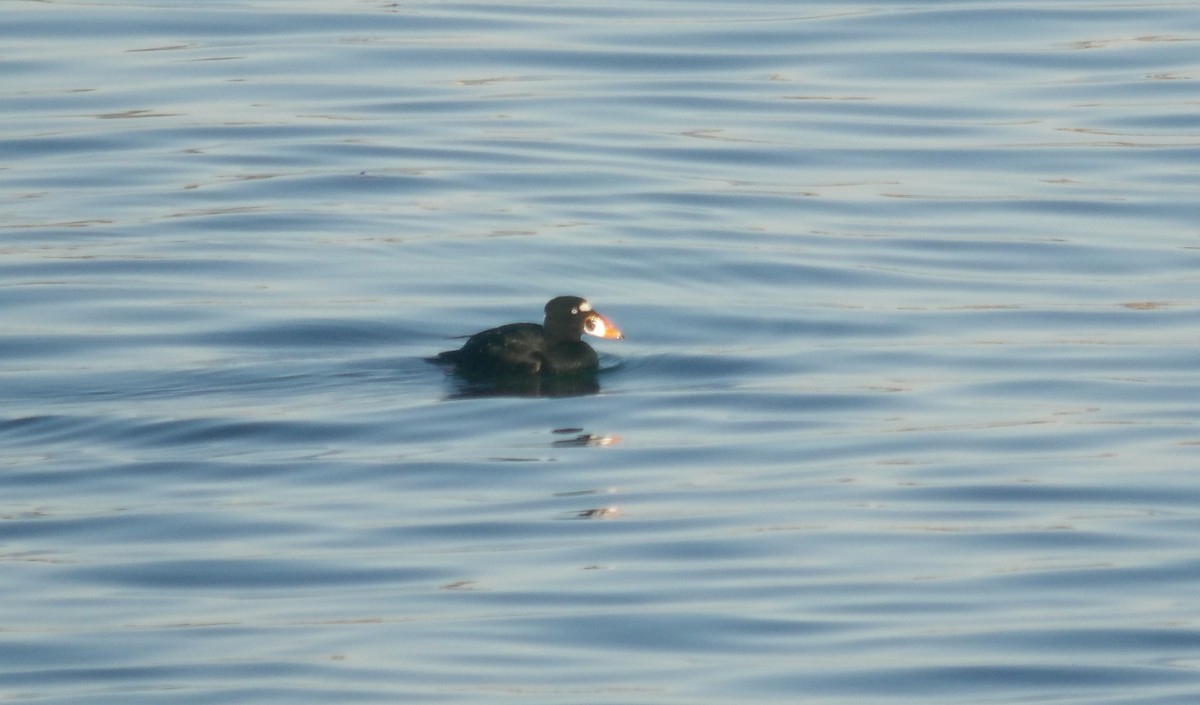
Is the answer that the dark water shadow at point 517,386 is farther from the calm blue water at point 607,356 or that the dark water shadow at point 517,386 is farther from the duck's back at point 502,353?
the calm blue water at point 607,356

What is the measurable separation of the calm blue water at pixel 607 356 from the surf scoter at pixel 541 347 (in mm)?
294

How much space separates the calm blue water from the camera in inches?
327

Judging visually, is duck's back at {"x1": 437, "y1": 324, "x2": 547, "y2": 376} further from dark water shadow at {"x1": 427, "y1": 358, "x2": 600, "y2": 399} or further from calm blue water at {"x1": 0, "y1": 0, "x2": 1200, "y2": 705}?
calm blue water at {"x1": 0, "y1": 0, "x2": 1200, "y2": 705}

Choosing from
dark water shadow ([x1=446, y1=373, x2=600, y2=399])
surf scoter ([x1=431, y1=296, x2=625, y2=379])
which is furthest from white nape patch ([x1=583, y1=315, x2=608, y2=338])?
dark water shadow ([x1=446, y1=373, x2=600, y2=399])

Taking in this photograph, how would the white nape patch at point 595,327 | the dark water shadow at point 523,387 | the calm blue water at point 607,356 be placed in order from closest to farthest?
the calm blue water at point 607,356 → the dark water shadow at point 523,387 → the white nape patch at point 595,327

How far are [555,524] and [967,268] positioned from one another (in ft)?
20.6

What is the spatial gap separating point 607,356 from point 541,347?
40.6 inches

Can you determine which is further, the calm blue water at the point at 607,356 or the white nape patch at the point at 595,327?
the white nape patch at the point at 595,327

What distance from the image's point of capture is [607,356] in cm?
1365

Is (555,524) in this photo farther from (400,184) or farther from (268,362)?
(400,184)

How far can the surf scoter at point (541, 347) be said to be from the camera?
40.9ft

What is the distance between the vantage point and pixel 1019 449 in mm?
11094

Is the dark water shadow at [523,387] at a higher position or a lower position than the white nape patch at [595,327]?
lower

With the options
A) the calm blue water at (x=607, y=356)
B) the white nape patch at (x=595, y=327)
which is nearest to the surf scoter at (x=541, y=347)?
the white nape patch at (x=595, y=327)
